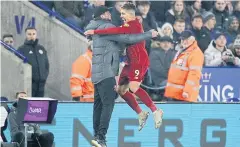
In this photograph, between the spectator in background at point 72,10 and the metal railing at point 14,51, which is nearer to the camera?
the metal railing at point 14,51

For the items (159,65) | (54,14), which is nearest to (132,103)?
(159,65)

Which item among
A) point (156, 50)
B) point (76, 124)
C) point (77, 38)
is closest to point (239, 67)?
point (156, 50)

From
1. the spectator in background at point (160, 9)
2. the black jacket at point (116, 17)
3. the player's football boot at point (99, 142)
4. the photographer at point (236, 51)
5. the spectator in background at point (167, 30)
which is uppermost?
the spectator in background at point (160, 9)

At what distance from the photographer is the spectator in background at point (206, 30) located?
21438mm

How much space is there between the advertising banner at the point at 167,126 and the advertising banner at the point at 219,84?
3.19m

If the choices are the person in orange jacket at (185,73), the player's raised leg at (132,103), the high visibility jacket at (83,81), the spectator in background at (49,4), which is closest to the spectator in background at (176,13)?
the spectator in background at (49,4)

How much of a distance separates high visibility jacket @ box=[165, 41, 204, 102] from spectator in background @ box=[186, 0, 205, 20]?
3636 mm

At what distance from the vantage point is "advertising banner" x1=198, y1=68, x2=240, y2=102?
20.4 m

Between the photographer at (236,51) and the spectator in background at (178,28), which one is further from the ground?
the spectator in background at (178,28)

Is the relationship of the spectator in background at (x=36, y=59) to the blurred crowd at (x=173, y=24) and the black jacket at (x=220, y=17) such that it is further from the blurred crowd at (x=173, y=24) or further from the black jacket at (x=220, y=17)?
the black jacket at (x=220, y=17)

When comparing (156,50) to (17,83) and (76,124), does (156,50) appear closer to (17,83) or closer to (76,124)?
(17,83)

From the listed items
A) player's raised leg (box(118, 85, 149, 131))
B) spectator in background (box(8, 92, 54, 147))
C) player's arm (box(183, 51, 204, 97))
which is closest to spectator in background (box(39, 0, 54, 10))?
player's arm (box(183, 51, 204, 97))

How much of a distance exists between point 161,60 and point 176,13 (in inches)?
83.1

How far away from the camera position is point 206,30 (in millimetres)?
21750
